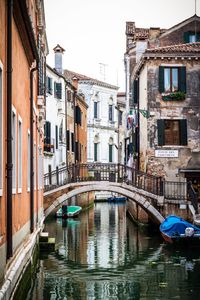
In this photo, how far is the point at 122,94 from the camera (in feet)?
209

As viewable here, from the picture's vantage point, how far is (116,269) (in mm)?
15680

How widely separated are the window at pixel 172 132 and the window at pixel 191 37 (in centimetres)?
625

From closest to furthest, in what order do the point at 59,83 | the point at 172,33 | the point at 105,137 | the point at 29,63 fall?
1. the point at 29,63
2. the point at 172,33
3. the point at 59,83
4. the point at 105,137

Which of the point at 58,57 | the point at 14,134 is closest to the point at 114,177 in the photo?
the point at 58,57

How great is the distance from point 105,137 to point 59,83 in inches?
811

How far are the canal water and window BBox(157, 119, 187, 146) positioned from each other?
3.88 meters

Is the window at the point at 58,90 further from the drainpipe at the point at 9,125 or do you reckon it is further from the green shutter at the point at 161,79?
the drainpipe at the point at 9,125

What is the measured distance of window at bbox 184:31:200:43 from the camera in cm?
3049

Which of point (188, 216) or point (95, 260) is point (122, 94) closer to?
point (188, 216)

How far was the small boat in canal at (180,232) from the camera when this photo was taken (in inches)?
782

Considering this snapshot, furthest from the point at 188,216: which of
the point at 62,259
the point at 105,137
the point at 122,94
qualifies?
the point at 122,94

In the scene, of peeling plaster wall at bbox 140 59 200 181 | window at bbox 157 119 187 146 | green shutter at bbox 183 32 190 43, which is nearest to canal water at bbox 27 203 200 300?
peeling plaster wall at bbox 140 59 200 181

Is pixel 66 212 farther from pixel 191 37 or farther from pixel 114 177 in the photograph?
pixel 191 37

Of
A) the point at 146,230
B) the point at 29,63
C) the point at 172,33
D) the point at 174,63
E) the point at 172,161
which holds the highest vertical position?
the point at 172,33
